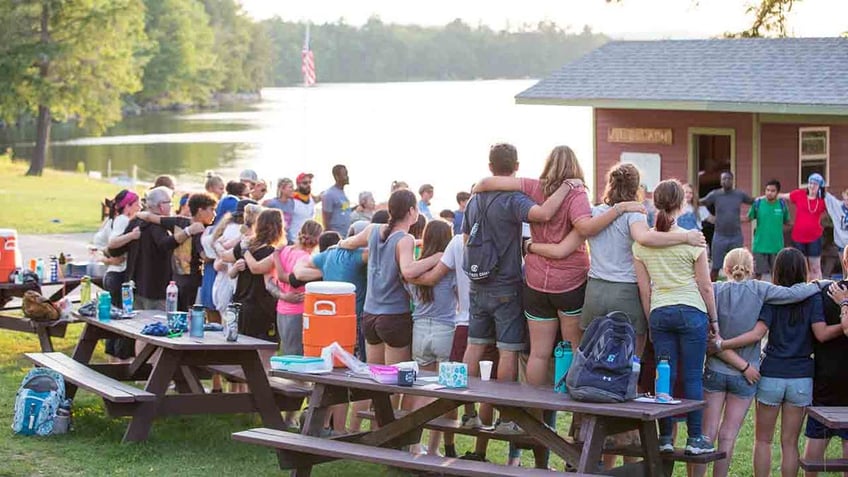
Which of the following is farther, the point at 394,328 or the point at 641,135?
→ the point at 641,135

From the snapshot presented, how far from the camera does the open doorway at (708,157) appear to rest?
2120cm

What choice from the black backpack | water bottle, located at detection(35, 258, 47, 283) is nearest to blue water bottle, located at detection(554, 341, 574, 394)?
the black backpack

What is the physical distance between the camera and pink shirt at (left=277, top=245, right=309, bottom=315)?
926 centimetres

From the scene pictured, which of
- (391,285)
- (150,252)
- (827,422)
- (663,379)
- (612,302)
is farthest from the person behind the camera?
(150,252)

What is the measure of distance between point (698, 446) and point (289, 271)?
11.1ft

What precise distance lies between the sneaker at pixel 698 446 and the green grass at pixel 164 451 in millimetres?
1477

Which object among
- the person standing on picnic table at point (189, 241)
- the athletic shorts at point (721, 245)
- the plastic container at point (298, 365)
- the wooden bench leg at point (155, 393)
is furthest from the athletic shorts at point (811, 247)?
the plastic container at point (298, 365)

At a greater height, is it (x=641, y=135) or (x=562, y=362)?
(x=641, y=135)

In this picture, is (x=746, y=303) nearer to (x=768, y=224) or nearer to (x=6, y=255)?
(x=6, y=255)

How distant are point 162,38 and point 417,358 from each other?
314ft

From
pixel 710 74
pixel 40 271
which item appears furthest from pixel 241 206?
pixel 710 74

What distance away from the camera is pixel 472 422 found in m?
8.08

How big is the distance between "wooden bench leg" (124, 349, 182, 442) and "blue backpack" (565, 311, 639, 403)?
315 centimetres

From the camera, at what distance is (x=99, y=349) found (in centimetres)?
1277
